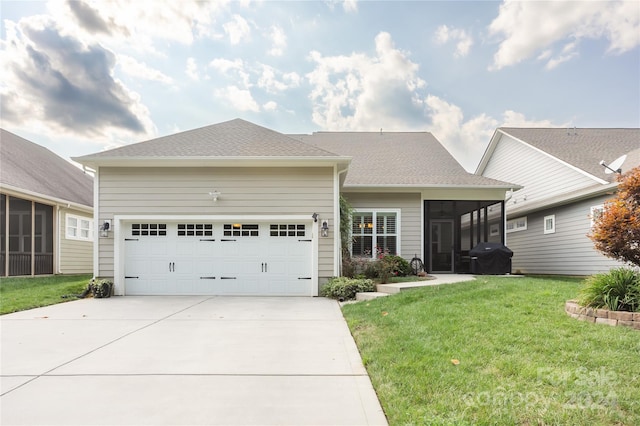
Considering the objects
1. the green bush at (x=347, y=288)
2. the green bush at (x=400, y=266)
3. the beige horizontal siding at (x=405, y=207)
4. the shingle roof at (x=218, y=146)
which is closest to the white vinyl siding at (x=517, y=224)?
the beige horizontal siding at (x=405, y=207)

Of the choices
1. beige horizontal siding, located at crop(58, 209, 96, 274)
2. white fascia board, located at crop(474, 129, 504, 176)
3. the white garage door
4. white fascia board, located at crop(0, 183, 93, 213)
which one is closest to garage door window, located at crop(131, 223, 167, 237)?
the white garage door

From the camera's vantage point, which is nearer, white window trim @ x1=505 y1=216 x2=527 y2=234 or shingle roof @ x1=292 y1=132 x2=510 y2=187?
shingle roof @ x1=292 y1=132 x2=510 y2=187

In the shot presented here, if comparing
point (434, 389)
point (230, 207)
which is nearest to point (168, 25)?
point (230, 207)

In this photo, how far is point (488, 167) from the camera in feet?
60.0

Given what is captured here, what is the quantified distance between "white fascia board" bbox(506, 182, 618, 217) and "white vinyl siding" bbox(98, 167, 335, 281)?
7.74 m

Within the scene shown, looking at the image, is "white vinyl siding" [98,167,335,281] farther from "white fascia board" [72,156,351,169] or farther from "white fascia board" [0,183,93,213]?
"white fascia board" [0,183,93,213]

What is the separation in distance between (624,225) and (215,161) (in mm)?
8299

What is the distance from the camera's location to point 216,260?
9.69 m

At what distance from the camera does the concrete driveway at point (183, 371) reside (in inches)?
115

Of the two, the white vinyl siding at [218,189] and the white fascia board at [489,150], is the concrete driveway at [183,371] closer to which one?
the white vinyl siding at [218,189]

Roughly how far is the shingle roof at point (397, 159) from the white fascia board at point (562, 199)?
192cm

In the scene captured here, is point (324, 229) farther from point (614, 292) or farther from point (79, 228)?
point (79, 228)

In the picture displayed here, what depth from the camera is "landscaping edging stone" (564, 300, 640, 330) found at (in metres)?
4.16

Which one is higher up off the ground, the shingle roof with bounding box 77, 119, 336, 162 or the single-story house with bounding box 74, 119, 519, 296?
the shingle roof with bounding box 77, 119, 336, 162
